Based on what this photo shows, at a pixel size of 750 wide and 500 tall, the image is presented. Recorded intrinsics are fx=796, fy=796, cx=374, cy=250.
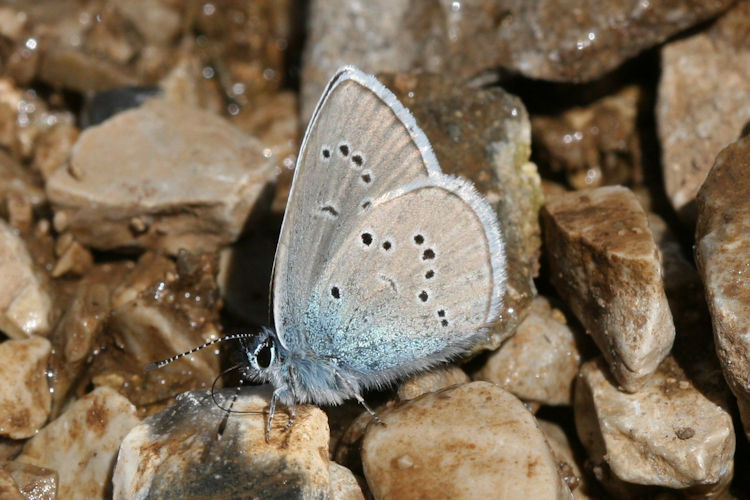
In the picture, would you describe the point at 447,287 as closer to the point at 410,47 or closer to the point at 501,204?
the point at 501,204

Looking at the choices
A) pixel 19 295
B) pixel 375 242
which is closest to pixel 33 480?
pixel 19 295

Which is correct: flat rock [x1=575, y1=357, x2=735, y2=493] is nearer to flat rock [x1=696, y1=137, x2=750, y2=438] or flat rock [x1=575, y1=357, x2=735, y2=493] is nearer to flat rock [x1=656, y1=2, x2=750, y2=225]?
flat rock [x1=696, y1=137, x2=750, y2=438]

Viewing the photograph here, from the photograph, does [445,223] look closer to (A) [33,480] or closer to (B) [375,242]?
(B) [375,242]

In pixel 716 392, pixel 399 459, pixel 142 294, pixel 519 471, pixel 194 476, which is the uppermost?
pixel 716 392

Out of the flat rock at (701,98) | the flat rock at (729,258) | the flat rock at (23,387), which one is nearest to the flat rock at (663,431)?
the flat rock at (729,258)

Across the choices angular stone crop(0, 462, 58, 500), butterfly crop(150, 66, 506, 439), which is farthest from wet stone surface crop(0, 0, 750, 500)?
butterfly crop(150, 66, 506, 439)

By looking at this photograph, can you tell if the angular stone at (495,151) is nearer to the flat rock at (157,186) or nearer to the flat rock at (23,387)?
the flat rock at (157,186)

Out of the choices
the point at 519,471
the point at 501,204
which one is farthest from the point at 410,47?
the point at 519,471
